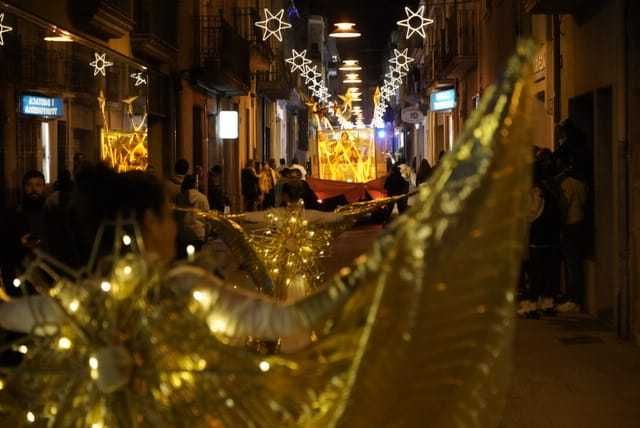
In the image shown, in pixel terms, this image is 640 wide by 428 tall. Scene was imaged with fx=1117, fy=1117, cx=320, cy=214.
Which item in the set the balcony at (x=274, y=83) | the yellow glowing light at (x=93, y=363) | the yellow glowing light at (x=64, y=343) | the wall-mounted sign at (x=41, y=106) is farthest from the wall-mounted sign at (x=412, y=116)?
the yellow glowing light at (x=93, y=363)

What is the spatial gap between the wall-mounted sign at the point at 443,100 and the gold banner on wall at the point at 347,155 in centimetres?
339

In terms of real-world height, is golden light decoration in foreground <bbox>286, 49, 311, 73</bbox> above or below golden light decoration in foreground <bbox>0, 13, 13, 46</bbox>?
above

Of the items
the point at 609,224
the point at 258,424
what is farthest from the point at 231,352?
the point at 609,224

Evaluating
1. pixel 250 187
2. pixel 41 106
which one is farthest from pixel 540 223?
pixel 250 187

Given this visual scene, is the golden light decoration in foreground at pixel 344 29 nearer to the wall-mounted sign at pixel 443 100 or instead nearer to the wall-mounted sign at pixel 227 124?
the wall-mounted sign at pixel 227 124

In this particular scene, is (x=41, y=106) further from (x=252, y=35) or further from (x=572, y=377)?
(x=252, y=35)

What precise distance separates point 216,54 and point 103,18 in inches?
404

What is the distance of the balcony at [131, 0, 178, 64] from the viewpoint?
20.9 m

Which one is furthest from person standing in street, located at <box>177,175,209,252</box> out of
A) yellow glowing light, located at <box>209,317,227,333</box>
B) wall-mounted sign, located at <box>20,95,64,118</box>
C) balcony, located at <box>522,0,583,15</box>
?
yellow glowing light, located at <box>209,317,227,333</box>

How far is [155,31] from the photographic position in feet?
71.9

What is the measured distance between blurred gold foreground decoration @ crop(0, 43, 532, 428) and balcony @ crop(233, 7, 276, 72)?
3074 centimetres

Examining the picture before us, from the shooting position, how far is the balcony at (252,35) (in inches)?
1353

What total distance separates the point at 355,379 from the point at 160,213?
112cm

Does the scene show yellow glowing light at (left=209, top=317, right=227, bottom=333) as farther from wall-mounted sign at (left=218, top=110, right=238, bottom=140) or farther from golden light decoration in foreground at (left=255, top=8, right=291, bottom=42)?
wall-mounted sign at (left=218, top=110, right=238, bottom=140)
